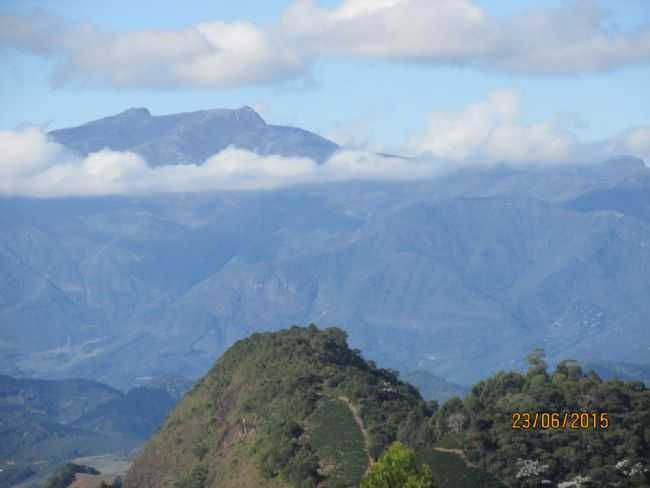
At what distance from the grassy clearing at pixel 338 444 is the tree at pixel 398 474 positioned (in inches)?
692

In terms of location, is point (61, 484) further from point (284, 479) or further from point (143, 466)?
point (284, 479)

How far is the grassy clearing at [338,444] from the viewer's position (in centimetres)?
9569

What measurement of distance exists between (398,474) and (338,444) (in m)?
27.5

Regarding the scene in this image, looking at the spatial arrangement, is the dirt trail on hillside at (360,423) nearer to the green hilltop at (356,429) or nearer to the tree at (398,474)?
the green hilltop at (356,429)

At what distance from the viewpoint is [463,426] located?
331 ft

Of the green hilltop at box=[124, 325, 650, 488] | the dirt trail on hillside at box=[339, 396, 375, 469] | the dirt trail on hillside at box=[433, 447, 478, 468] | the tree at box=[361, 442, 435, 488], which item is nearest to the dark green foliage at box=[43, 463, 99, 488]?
the green hilltop at box=[124, 325, 650, 488]

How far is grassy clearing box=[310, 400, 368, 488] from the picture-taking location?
95.7m

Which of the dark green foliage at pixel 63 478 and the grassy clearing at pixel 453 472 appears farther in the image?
the dark green foliage at pixel 63 478

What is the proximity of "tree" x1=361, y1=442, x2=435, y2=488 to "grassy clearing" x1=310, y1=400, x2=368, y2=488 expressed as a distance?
57.6 feet

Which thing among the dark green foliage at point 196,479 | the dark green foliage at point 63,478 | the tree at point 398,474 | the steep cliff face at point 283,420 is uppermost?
the tree at point 398,474

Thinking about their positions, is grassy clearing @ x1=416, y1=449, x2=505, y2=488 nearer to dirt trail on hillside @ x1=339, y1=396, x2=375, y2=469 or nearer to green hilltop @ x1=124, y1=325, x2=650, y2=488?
green hilltop @ x1=124, y1=325, x2=650, y2=488

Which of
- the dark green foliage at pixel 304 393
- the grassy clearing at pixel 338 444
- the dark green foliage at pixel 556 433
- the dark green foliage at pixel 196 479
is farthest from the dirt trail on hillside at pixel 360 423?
the dark green foliage at pixel 196 479

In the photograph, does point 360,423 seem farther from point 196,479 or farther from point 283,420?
point 196,479

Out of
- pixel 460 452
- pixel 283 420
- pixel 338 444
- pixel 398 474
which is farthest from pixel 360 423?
pixel 398 474
